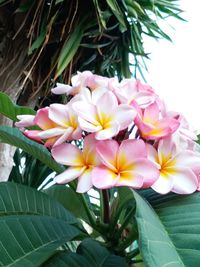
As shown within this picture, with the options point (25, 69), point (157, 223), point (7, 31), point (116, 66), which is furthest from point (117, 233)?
point (116, 66)

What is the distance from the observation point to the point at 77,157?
511 mm

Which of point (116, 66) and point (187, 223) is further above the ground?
point (187, 223)

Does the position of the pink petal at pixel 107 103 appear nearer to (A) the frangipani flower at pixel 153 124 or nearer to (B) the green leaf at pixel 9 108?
(A) the frangipani flower at pixel 153 124

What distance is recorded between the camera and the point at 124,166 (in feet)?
1.59

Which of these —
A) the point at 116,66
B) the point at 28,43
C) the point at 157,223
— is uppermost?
the point at 157,223

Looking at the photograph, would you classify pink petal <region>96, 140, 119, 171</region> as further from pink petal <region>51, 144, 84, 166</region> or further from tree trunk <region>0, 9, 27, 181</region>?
tree trunk <region>0, 9, 27, 181</region>

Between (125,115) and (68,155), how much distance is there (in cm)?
8

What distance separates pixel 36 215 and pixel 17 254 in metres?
0.10

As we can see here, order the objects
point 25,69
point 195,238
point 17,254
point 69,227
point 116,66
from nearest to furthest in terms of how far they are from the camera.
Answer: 1. point 195,238
2. point 17,254
3. point 69,227
4. point 25,69
5. point 116,66

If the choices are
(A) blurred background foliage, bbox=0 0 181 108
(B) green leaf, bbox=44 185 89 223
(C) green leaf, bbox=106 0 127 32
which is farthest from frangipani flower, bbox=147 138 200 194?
(C) green leaf, bbox=106 0 127 32

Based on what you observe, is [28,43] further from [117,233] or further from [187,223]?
[187,223]

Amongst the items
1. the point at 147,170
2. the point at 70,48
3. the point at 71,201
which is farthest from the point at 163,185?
the point at 70,48

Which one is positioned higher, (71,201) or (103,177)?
(103,177)

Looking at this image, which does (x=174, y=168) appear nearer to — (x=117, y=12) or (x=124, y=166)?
(x=124, y=166)
